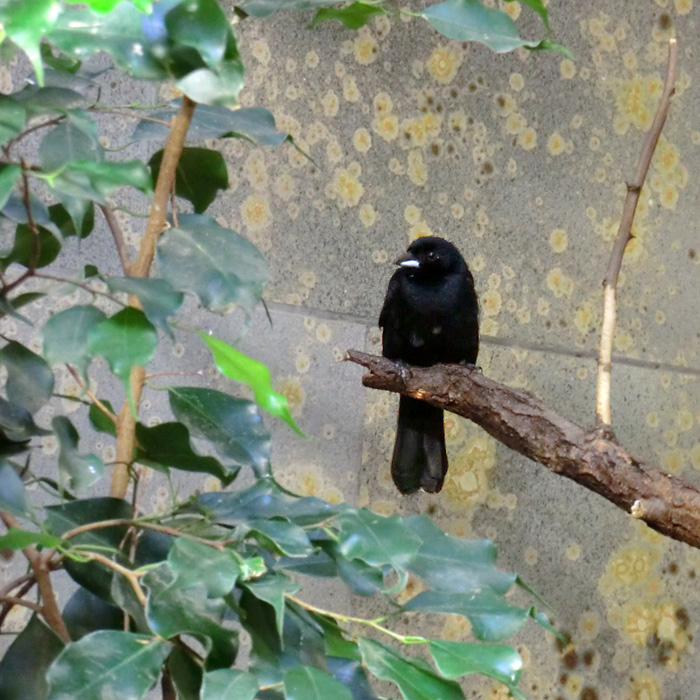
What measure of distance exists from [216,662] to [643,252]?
91.9 inches

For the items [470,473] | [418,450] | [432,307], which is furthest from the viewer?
[470,473]

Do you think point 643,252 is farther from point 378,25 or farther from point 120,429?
point 120,429

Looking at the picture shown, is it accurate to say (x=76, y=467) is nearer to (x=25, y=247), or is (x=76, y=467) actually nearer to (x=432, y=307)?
(x=25, y=247)

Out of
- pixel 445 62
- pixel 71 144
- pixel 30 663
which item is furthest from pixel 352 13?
pixel 445 62

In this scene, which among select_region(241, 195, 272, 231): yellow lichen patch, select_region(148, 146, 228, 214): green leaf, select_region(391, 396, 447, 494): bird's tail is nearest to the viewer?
select_region(148, 146, 228, 214): green leaf

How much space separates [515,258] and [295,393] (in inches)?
31.6

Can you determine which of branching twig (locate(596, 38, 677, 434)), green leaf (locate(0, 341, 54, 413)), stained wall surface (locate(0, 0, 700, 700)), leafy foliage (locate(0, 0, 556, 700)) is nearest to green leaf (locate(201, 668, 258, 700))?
leafy foliage (locate(0, 0, 556, 700))

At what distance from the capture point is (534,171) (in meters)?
2.60

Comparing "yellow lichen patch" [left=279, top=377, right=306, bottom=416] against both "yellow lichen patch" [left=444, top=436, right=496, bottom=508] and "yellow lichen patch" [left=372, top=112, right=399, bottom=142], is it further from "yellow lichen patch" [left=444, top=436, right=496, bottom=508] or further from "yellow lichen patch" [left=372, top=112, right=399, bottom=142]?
"yellow lichen patch" [left=372, top=112, right=399, bottom=142]

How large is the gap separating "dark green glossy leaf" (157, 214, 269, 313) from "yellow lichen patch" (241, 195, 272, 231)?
4.35 feet

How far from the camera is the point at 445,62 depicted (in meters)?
2.49

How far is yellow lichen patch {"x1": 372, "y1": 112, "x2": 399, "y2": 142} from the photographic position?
7.84ft

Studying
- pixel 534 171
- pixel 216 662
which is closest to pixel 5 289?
pixel 216 662

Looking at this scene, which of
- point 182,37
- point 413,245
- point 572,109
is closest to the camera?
point 182,37
